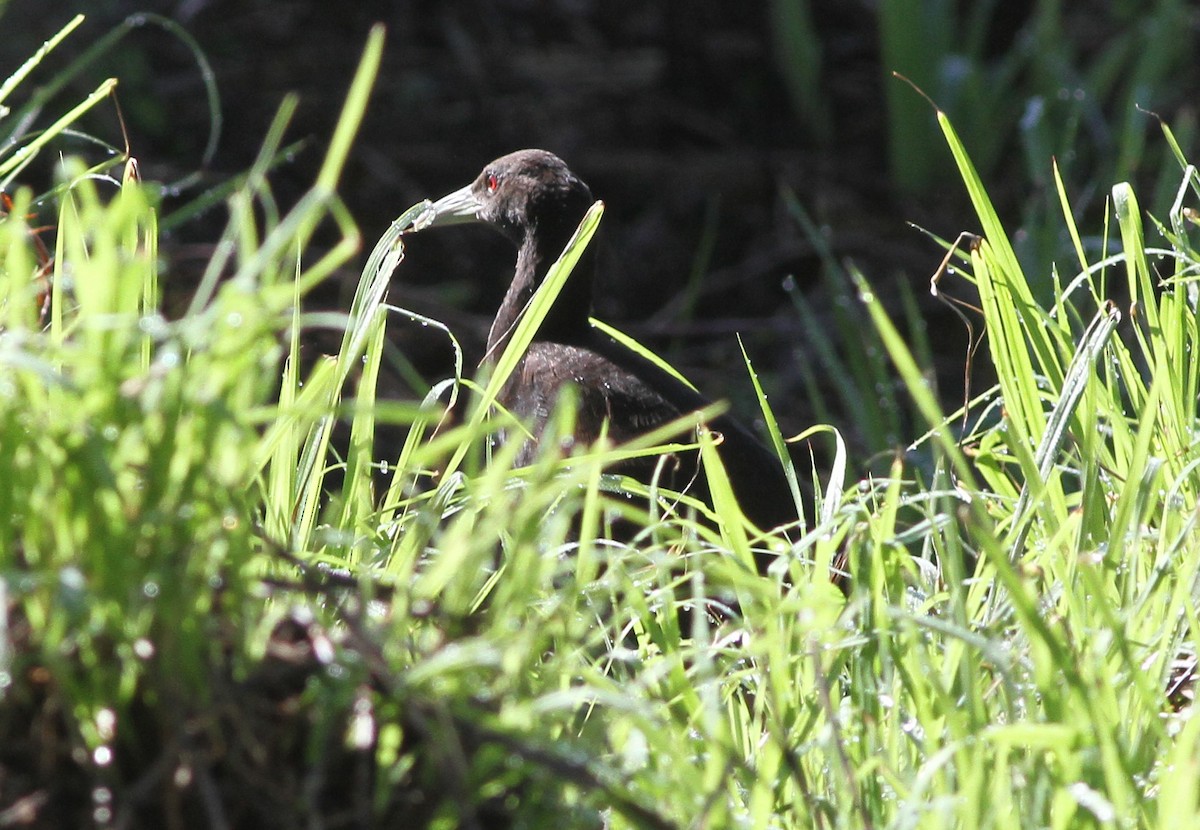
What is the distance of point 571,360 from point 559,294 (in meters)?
0.20

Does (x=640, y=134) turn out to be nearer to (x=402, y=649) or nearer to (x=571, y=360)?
(x=571, y=360)

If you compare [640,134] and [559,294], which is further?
[640,134]

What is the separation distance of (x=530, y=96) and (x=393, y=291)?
1486mm

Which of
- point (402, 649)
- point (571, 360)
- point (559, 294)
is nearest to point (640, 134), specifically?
point (559, 294)

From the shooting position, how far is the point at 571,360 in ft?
10.6

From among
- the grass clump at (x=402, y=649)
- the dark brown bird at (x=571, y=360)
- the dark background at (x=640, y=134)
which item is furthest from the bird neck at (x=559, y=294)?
the grass clump at (x=402, y=649)

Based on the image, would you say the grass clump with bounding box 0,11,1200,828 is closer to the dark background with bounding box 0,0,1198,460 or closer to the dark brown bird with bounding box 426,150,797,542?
the dark brown bird with bounding box 426,150,797,542

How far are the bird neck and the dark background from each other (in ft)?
5.28

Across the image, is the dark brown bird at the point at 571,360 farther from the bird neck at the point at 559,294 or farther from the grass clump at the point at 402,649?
the grass clump at the point at 402,649

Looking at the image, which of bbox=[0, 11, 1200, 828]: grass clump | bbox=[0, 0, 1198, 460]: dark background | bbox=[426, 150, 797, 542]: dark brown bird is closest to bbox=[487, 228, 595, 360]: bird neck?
bbox=[426, 150, 797, 542]: dark brown bird

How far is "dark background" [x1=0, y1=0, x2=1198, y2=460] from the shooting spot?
213 inches

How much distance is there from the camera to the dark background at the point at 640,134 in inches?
213

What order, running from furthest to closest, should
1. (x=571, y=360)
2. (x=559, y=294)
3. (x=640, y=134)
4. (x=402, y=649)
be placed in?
(x=640, y=134) → (x=559, y=294) → (x=571, y=360) → (x=402, y=649)

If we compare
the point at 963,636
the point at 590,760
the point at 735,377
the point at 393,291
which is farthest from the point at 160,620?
the point at 735,377
